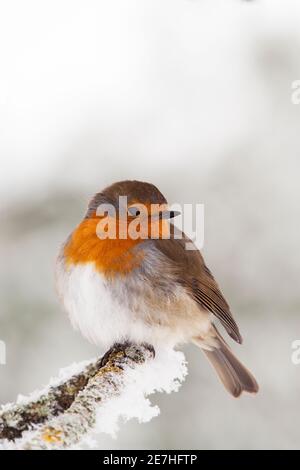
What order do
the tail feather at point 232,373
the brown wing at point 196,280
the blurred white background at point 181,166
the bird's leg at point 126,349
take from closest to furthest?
the bird's leg at point 126,349 < the brown wing at point 196,280 < the tail feather at point 232,373 < the blurred white background at point 181,166

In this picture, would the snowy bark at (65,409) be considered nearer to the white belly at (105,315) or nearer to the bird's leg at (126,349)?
the bird's leg at (126,349)

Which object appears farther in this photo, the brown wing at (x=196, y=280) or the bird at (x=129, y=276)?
the brown wing at (x=196, y=280)

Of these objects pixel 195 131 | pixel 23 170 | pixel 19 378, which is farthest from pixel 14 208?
pixel 195 131

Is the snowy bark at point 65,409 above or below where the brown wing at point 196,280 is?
below

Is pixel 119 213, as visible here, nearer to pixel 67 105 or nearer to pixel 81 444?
pixel 81 444

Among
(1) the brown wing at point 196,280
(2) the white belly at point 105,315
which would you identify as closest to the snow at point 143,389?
(2) the white belly at point 105,315

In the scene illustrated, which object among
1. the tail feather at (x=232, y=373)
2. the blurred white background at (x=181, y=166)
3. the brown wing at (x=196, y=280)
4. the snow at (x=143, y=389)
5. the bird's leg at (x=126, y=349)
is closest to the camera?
the snow at (x=143, y=389)

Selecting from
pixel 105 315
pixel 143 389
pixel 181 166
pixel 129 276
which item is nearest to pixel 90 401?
pixel 143 389

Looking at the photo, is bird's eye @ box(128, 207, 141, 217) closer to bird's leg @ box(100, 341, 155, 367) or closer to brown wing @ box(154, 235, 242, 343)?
brown wing @ box(154, 235, 242, 343)

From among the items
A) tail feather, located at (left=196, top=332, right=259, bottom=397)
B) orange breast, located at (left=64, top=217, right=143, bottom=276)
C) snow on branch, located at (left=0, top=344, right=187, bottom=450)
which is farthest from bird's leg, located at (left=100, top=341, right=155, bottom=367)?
tail feather, located at (left=196, top=332, right=259, bottom=397)
